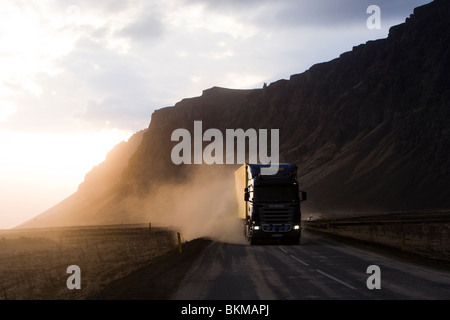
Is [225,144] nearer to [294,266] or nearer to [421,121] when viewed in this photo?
[421,121]

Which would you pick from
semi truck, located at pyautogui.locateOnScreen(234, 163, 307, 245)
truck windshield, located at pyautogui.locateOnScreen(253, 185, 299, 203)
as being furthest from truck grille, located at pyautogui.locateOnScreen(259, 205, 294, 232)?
truck windshield, located at pyautogui.locateOnScreen(253, 185, 299, 203)

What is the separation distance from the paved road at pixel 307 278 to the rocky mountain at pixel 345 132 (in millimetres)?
55711

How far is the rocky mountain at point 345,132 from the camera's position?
110750mm

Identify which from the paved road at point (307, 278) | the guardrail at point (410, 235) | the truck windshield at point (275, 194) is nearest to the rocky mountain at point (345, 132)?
the guardrail at point (410, 235)

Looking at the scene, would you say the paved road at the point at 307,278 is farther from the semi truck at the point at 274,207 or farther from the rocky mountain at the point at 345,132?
the rocky mountain at the point at 345,132

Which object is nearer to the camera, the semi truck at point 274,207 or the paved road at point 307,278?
the paved road at point 307,278

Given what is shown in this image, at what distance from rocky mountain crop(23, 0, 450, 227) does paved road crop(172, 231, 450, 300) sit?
183ft

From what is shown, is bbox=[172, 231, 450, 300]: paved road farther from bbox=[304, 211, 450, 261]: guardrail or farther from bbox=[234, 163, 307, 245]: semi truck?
bbox=[304, 211, 450, 261]: guardrail

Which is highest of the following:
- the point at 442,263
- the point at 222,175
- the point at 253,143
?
the point at 253,143

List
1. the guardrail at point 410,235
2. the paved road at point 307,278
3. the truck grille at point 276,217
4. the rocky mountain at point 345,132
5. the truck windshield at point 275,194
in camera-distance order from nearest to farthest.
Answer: the paved road at point 307,278 → the guardrail at point 410,235 → the truck grille at point 276,217 → the truck windshield at point 275,194 → the rocky mountain at point 345,132

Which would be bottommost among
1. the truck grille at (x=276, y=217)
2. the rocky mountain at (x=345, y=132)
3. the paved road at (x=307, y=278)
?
the paved road at (x=307, y=278)
